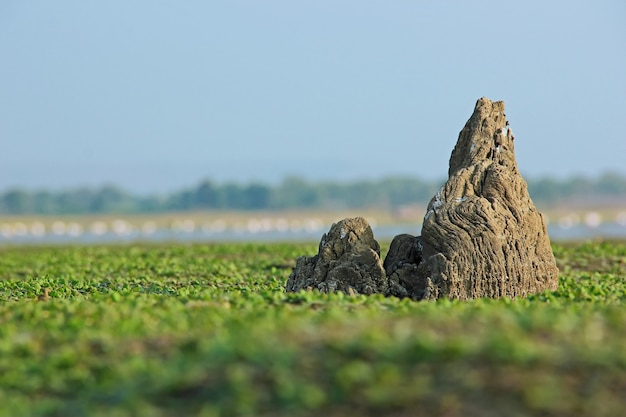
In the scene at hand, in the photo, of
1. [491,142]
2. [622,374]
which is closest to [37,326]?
[622,374]

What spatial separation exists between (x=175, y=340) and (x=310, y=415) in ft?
9.09

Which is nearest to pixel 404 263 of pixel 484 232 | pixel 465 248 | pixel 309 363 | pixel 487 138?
pixel 465 248

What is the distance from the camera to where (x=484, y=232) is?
18328 millimetres

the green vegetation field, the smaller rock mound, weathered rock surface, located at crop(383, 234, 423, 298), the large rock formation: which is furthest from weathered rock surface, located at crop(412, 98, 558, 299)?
the green vegetation field

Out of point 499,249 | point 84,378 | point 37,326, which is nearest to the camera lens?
point 84,378

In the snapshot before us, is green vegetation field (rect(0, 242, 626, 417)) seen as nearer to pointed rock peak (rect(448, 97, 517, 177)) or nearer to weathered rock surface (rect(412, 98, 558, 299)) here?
weathered rock surface (rect(412, 98, 558, 299))

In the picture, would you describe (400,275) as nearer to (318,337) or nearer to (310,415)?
(318,337)

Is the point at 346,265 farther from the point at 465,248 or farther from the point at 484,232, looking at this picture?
the point at 484,232

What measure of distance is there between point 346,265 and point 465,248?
2.42m

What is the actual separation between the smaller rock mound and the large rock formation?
2 centimetres

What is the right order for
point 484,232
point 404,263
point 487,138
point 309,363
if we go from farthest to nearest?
point 487,138
point 404,263
point 484,232
point 309,363

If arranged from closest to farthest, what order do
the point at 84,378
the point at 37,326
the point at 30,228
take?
1. the point at 84,378
2. the point at 37,326
3. the point at 30,228

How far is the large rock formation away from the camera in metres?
18.2

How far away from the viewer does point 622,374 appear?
392 inches
